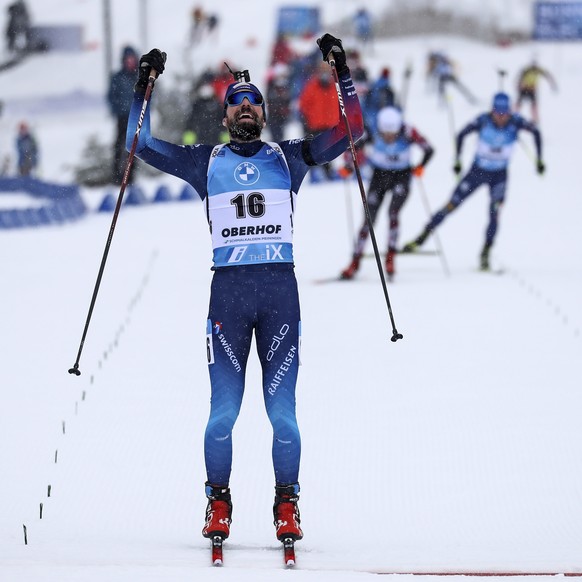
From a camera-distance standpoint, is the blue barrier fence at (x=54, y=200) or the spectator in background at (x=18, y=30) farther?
the spectator in background at (x=18, y=30)

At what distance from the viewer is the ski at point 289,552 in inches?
195

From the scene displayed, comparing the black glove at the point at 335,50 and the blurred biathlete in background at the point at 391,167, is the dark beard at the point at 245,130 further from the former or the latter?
the blurred biathlete in background at the point at 391,167

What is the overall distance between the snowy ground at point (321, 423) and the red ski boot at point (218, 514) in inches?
4.1

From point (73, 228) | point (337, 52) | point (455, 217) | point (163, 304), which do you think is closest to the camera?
point (337, 52)

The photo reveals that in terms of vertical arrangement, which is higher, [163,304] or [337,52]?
[337,52]

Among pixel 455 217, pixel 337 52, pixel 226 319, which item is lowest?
pixel 455 217

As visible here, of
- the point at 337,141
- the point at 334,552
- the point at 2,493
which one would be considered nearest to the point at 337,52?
the point at 337,141

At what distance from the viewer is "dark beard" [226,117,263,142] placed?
5.35 meters

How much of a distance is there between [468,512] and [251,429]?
5.76ft

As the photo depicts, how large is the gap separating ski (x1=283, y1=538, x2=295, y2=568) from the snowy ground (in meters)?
0.07

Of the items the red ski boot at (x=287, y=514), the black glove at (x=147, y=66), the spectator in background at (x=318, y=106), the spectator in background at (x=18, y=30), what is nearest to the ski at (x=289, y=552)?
the red ski boot at (x=287, y=514)

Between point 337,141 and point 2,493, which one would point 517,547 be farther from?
point 2,493

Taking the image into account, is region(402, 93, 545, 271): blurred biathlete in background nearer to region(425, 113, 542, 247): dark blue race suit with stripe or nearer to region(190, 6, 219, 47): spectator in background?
region(425, 113, 542, 247): dark blue race suit with stripe

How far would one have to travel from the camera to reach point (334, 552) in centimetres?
526
